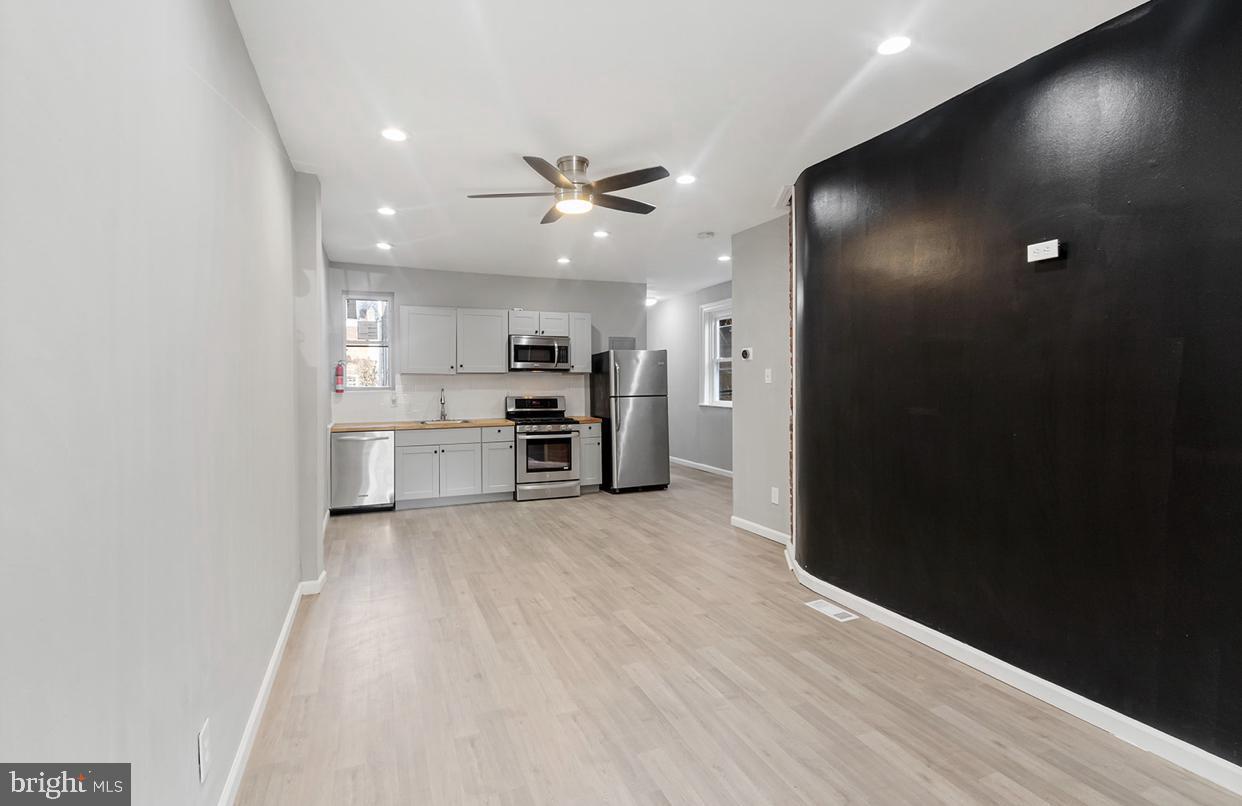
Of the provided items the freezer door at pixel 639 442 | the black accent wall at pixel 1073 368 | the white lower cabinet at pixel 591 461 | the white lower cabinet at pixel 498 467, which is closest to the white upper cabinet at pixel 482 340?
the white lower cabinet at pixel 498 467

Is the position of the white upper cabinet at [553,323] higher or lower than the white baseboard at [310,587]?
higher

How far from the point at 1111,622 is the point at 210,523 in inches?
121

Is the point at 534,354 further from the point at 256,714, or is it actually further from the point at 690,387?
the point at 256,714

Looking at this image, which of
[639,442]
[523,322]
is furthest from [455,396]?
[639,442]

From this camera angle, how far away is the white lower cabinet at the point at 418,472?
18.9 ft

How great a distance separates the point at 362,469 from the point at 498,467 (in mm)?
1343

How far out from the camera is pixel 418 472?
584 cm

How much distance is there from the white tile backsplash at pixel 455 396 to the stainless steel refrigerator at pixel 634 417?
0.45 m

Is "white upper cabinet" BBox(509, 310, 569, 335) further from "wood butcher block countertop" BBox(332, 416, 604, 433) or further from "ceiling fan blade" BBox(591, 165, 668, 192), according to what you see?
"ceiling fan blade" BBox(591, 165, 668, 192)

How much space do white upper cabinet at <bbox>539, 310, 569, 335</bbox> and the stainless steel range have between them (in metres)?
0.82

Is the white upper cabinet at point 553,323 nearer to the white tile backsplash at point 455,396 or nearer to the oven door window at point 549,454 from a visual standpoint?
the white tile backsplash at point 455,396

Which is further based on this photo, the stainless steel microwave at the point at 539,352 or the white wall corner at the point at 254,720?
the stainless steel microwave at the point at 539,352

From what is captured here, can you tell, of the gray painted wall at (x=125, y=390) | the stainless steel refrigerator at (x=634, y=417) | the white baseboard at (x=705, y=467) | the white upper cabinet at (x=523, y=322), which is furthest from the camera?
the white baseboard at (x=705, y=467)

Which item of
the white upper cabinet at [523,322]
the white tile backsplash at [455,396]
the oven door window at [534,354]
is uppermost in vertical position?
the white upper cabinet at [523,322]
